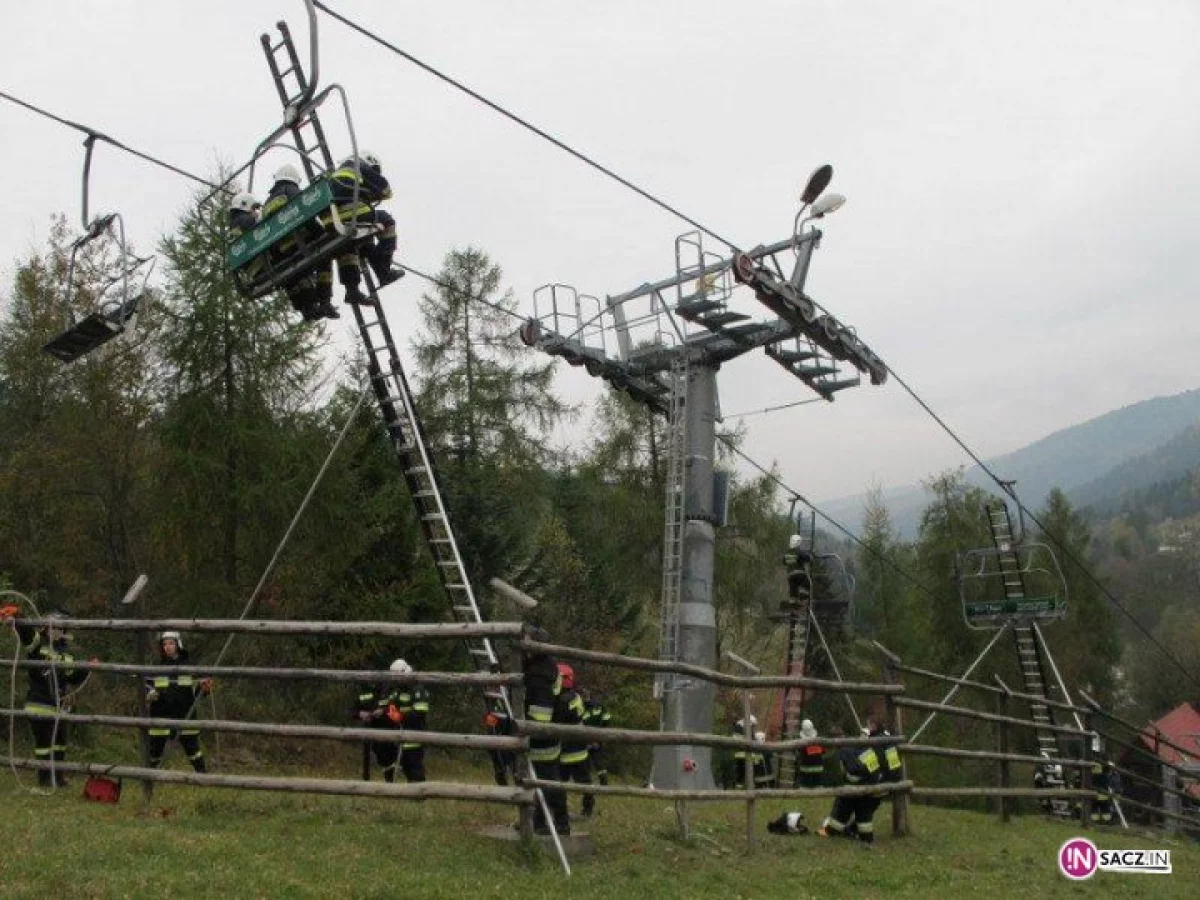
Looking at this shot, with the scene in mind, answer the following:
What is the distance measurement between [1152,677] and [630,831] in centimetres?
5492

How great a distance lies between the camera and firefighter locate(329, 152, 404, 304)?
999 cm

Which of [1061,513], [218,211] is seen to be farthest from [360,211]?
[1061,513]

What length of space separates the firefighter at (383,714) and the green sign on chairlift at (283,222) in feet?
17.2

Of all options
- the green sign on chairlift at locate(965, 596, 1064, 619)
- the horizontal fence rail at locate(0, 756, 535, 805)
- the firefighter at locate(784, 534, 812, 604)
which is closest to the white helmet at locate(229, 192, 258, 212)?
the horizontal fence rail at locate(0, 756, 535, 805)

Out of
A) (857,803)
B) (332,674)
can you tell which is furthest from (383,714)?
(857,803)

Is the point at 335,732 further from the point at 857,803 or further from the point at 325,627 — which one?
the point at 857,803

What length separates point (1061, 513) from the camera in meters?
47.3

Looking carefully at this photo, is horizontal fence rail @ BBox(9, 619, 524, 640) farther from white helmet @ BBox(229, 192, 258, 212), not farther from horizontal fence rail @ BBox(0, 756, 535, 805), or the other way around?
white helmet @ BBox(229, 192, 258, 212)

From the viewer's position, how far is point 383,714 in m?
14.2

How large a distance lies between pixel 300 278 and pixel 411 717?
5.57 metres

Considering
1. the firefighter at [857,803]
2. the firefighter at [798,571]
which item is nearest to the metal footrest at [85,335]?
the firefighter at [857,803]

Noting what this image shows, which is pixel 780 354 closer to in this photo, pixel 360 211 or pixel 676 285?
pixel 676 285

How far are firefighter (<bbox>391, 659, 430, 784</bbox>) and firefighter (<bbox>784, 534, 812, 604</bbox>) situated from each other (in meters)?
9.25

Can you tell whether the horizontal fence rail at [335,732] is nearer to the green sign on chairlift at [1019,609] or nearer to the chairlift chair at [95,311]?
the chairlift chair at [95,311]
